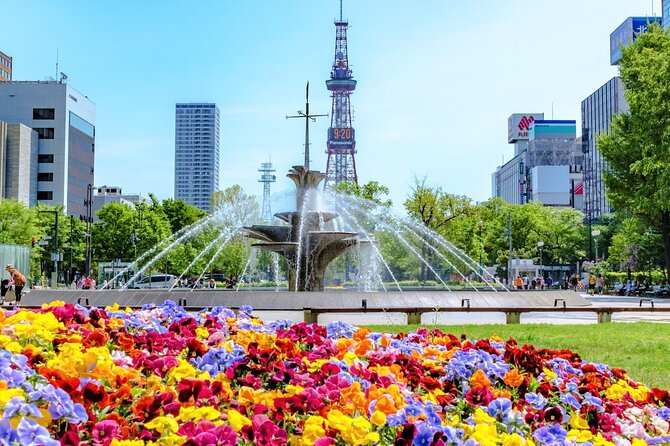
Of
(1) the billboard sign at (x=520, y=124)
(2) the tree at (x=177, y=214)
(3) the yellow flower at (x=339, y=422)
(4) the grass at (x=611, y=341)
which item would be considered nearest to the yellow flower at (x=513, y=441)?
(3) the yellow flower at (x=339, y=422)

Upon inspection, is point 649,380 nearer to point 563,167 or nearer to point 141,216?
point 141,216

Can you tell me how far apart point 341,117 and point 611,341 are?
127677mm

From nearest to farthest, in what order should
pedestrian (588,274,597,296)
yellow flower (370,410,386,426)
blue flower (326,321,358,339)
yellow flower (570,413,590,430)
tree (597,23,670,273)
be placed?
1. yellow flower (370,410,386,426)
2. yellow flower (570,413,590,430)
3. blue flower (326,321,358,339)
4. tree (597,23,670,273)
5. pedestrian (588,274,597,296)

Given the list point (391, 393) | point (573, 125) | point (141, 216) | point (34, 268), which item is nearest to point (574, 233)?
point (141, 216)

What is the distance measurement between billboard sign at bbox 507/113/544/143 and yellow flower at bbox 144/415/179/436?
17921 centimetres

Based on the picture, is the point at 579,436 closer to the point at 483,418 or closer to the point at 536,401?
the point at 483,418

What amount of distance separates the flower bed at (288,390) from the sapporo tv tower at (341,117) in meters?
125

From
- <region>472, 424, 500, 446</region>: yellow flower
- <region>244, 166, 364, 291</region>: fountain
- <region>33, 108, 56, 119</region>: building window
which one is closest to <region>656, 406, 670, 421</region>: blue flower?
<region>472, 424, 500, 446</region>: yellow flower

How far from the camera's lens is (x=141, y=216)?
69.1 meters

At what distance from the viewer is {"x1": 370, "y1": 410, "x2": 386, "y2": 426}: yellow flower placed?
3645 millimetres

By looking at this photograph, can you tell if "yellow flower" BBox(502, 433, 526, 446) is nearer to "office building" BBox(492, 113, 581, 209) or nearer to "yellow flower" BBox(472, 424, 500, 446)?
"yellow flower" BBox(472, 424, 500, 446)

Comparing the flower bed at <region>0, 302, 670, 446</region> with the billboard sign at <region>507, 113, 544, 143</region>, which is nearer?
the flower bed at <region>0, 302, 670, 446</region>

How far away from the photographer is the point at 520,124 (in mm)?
179375

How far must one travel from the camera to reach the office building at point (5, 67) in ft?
414
